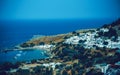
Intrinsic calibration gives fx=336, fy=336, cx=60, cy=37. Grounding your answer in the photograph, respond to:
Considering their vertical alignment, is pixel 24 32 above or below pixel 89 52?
above

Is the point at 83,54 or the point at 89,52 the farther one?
the point at 89,52

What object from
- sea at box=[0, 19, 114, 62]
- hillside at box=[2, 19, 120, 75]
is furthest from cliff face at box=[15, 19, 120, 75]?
sea at box=[0, 19, 114, 62]

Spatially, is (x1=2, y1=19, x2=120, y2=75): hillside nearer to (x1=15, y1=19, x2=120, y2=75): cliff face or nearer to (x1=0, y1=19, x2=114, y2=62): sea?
(x1=15, y1=19, x2=120, y2=75): cliff face

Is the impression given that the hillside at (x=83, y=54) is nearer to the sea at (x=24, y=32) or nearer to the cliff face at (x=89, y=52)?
the cliff face at (x=89, y=52)

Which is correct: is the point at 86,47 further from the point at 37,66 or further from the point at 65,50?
the point at 37,66

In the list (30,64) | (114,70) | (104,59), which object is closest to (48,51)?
(30,64)

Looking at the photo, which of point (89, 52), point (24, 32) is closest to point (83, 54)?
point (89, 52)

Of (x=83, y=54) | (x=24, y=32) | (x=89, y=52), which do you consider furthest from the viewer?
(x=24, y=32)

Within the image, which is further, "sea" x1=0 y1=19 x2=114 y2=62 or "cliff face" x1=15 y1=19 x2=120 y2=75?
"sea" x1=0 y1=19 x2=114 y2=62

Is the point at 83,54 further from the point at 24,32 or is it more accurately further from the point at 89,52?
the point at 24,32

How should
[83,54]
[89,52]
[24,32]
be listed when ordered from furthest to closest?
1. [24,32]
2. [89,52]
3. [83,54]

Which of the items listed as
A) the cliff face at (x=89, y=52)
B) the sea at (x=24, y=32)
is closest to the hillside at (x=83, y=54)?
the cliff face at (x=89, y=52)
